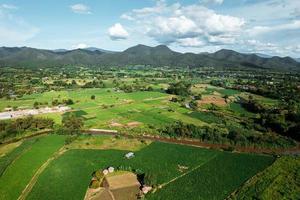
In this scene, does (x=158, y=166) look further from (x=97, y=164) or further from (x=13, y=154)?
(x=13, y=154)

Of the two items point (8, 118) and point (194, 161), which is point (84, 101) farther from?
point (194, 161)

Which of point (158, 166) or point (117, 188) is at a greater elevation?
point (158, 166)

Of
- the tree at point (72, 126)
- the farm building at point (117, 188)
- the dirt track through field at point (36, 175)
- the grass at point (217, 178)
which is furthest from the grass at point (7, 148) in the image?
the grass at point (217, 178)

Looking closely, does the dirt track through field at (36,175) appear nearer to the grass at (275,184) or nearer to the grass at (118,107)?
the grass at (118,107)

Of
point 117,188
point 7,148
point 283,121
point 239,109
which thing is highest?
point 283,121

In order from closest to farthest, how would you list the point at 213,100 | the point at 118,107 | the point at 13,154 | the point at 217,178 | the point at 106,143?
the point at 217,178 < the point at 13,154 < the point at 106,143 < the point at 118,107 < the point at 213,100

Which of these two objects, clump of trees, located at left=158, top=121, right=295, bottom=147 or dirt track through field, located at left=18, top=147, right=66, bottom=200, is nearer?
dirt track through field, located at left=18, top=147, right=66, bottom=200

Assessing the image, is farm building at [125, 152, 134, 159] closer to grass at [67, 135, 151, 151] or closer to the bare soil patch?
grass at [67, 135, 151, 151]

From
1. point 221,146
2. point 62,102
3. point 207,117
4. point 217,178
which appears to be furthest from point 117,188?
point 62,102

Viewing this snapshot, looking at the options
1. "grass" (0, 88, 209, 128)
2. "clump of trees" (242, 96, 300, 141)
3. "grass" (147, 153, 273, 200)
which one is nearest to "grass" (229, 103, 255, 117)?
Answer: "clump of trees" (242, 96, 300, 141)

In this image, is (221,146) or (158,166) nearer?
(158,166)
